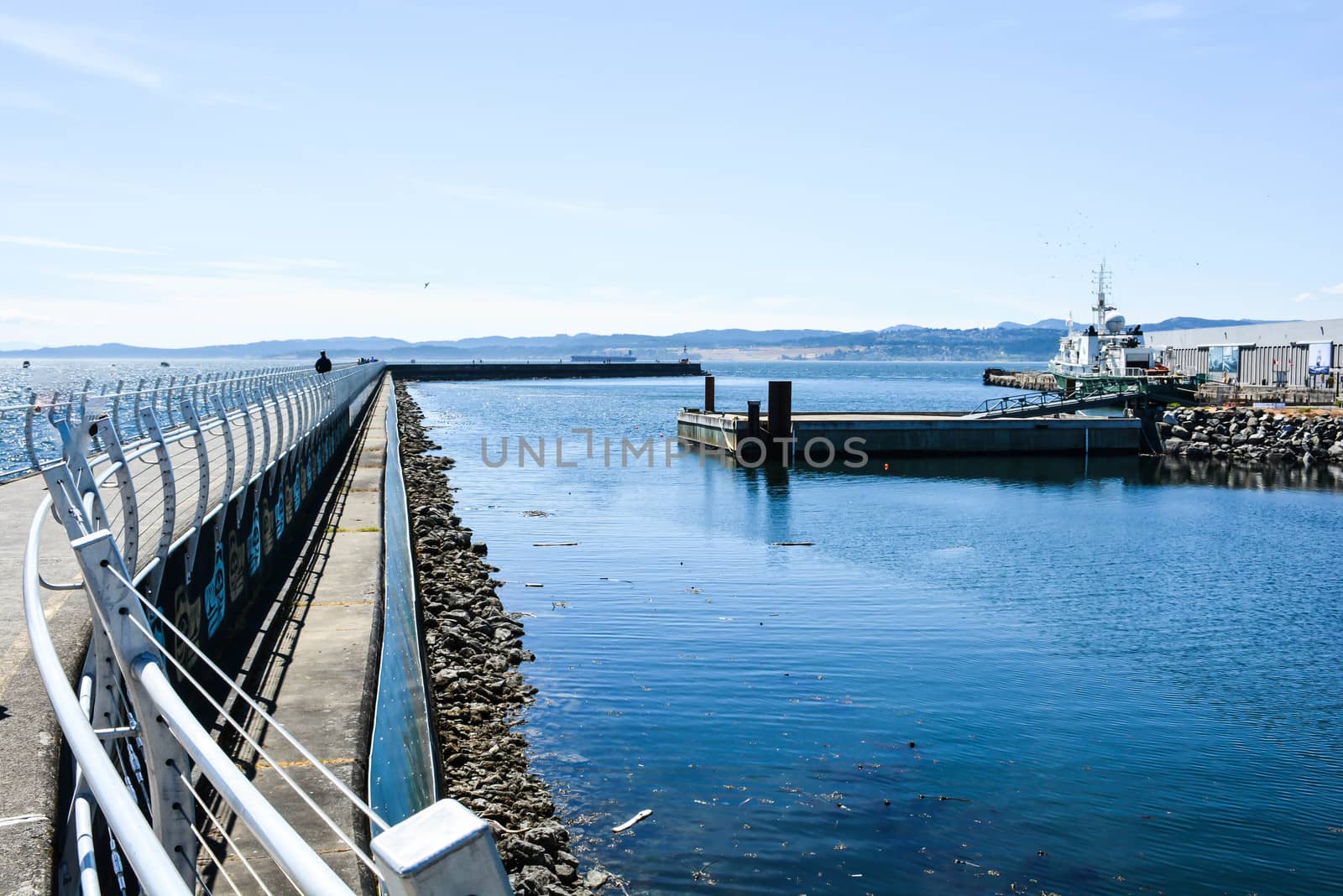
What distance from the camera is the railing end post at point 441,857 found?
1.59 meters

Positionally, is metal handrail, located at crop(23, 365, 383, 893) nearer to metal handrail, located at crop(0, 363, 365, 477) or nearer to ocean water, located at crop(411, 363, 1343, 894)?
ocean water, located at crop(411, 363, 1343, 894)

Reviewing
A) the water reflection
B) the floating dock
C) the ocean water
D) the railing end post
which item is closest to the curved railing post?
the ocean water

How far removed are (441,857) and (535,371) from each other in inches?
6728

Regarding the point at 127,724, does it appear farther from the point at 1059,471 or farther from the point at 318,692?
the point at 1059,471

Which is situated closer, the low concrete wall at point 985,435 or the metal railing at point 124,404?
the metal railing at point 124,404

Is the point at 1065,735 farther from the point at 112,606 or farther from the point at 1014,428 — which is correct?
the point at 1014,428

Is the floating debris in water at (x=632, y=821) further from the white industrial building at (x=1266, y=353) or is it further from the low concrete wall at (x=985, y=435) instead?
the white industrial building at (x=1266, y=353)

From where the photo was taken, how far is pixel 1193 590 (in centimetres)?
2002

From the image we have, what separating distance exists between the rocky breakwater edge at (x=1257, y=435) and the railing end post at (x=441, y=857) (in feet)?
159

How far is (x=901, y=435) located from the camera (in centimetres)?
4316

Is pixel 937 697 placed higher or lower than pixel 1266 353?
lower

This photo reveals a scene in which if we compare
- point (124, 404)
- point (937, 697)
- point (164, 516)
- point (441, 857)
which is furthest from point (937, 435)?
point (441, 857)

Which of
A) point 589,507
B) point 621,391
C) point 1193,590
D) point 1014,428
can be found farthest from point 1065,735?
point 621,391

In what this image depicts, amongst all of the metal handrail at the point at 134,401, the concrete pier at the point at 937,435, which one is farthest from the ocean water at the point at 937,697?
the concrete pier at the point at 937,435
